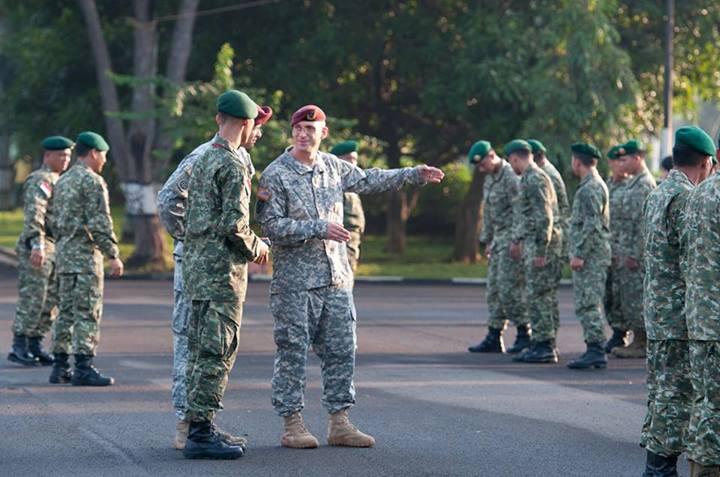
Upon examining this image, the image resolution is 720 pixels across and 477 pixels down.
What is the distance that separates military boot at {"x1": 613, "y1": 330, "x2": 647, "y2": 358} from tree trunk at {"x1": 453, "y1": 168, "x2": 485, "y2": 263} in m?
17.0

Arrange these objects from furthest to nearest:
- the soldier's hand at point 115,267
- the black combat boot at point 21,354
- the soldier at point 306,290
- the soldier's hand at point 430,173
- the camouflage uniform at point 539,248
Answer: the camouflage uniform at point 539,248 → the black combat boot at point 21,354 → the soldier's hand at point 115,267 → the soldier at point 306,290 → the soldier's hand at point 430,173

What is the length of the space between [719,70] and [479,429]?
80.8 ft

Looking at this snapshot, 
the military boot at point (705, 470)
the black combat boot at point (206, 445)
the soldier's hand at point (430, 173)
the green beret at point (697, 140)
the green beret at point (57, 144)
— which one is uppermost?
the green beret at point (57, 144)

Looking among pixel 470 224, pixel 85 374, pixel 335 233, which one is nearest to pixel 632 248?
pixel 85 374

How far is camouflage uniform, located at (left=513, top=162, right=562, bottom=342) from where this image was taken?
44.4ft

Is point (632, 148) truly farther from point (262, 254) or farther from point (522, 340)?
point (262, 254)

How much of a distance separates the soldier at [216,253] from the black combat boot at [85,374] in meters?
3.32

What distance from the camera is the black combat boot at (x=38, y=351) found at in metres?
13.1

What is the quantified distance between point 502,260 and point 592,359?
5.38ft

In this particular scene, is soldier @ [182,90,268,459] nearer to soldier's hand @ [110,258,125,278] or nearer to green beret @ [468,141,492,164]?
soldier's hand @ [110,258,125,278]

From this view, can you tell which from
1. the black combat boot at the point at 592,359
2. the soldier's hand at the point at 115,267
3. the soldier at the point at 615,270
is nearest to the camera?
the soldier's hand at the point at 115,267

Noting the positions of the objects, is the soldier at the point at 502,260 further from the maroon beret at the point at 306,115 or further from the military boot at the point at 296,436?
the military boot at the point at 296,436

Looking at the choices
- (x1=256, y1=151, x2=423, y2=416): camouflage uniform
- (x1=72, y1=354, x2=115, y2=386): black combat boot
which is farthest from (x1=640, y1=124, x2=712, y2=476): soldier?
(x1=72, y1=354, x2=115, y2=386): black combat boot

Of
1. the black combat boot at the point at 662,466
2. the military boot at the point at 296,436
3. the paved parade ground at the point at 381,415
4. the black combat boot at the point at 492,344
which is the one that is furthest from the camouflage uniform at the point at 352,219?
the black combat boot at the point at 662,466
